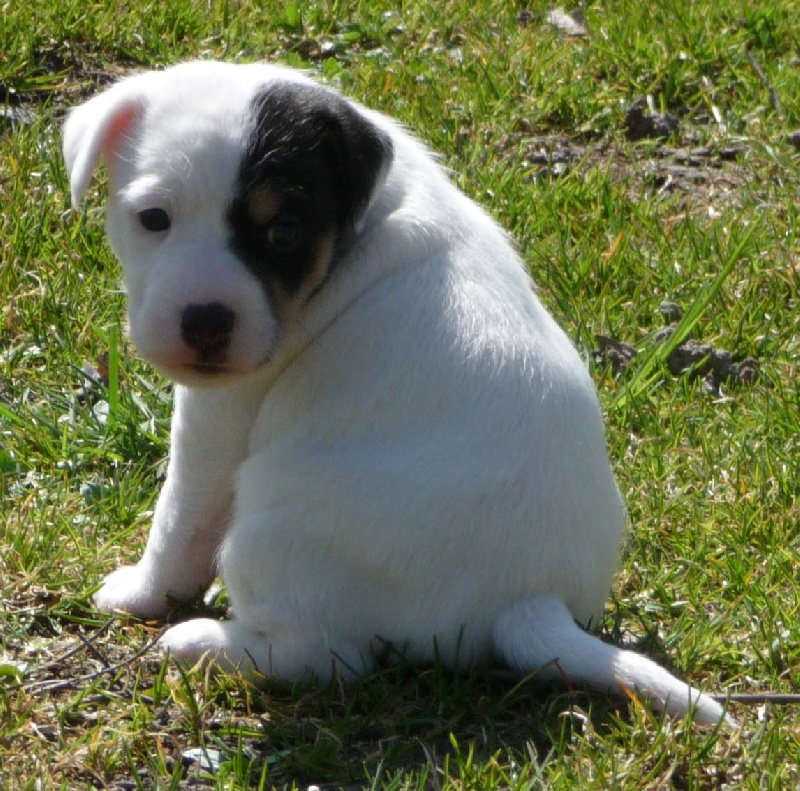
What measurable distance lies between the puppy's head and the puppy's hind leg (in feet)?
2.29

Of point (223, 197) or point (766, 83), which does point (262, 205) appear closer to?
point (223, 197)

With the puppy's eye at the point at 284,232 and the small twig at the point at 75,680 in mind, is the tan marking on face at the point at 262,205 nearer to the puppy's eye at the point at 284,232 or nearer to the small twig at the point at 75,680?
the puppy's eye at the point at 284,232

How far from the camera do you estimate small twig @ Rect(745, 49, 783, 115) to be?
714 cm

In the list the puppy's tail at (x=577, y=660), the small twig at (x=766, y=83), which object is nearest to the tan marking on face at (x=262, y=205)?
the puppy's tail at (x=577, y=660)

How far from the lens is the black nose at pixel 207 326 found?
3.45 meters

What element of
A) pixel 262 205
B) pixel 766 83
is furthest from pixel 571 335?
pixel 766 83

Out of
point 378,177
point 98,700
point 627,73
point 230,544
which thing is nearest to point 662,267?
→ point 627,73

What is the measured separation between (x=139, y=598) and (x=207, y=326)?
103 centimetres

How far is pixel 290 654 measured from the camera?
11.9ft

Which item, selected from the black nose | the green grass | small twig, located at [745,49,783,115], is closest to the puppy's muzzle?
the black nose

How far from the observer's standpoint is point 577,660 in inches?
136

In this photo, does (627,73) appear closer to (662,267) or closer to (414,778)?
(662,267)

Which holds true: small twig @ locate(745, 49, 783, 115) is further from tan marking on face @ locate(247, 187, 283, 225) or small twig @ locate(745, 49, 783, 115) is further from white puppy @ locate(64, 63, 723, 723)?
tan marking on face @ locate(247, 187, 283, 225)

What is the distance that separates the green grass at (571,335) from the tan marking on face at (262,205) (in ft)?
4.08
